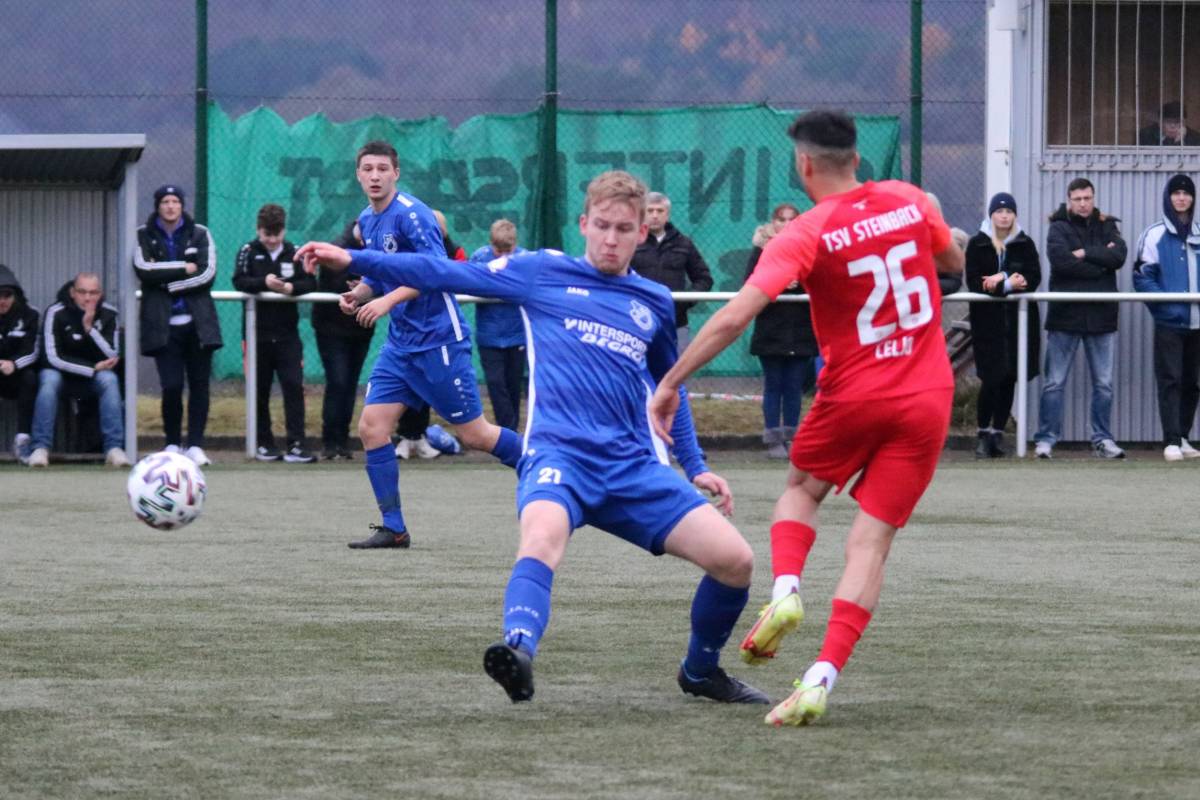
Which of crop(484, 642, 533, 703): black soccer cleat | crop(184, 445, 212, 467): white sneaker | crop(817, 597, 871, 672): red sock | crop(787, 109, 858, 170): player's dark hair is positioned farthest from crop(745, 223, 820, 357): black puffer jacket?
crop(484, 642, 533, 703): black soccer cleat

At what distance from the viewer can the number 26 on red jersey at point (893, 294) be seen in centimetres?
538

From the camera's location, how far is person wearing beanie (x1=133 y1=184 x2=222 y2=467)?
49.4ft

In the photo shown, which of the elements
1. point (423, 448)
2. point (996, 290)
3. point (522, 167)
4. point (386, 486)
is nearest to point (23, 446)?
point (423, 448)

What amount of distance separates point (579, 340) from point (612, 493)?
17.5 inches

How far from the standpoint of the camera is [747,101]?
17078 millimetres

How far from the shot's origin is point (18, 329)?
15078 millimetres

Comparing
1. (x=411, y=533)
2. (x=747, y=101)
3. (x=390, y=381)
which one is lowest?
(x=411, y=533)

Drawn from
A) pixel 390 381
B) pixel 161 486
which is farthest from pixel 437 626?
pixel 390 381

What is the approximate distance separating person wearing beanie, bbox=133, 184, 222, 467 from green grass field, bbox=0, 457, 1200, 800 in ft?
14.1

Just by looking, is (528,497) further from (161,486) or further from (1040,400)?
(1040,400)

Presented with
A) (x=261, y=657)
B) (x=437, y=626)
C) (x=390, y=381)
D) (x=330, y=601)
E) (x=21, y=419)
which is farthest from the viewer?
(x=21, y=419)

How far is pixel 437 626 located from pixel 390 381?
2.90 meters

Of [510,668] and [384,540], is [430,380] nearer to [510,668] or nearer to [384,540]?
[384,540]

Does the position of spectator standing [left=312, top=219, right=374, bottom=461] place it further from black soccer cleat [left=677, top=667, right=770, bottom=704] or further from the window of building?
black soccer cleat [left=677, top=667, right=770, bottom=704]
